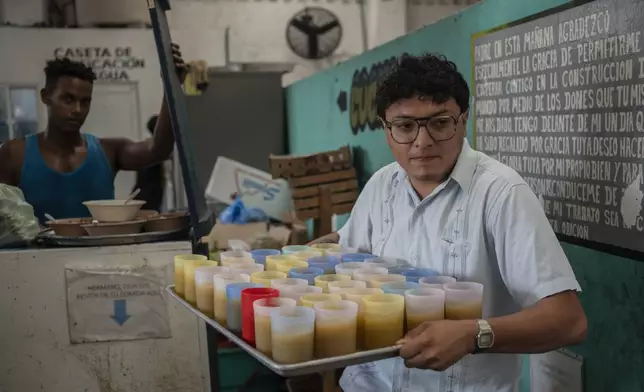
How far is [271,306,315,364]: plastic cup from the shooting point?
3.82 ft

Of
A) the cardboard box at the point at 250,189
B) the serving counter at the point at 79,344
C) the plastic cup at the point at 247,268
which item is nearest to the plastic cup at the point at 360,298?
the plastic cup at the point at 247,268

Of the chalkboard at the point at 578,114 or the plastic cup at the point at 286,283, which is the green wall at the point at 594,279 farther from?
the plastic cup at the point at 286,283

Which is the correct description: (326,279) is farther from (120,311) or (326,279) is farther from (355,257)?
(120,311)

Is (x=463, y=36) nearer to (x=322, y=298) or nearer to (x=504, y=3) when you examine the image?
(x=504, y=3)

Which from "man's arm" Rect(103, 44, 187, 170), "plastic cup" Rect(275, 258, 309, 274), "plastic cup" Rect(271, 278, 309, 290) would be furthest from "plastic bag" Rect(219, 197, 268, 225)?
"plastic cup" Rect(271, 278, 309, 290)

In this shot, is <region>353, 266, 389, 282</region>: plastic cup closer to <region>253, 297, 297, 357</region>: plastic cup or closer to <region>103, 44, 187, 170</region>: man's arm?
<region>253, 297, 297, 357</region>: plastic cup

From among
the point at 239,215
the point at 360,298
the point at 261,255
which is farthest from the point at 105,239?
the point at 239,215

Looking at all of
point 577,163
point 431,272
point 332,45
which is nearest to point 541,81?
point 577,163

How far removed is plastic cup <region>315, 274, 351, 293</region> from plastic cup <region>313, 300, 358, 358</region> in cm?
20

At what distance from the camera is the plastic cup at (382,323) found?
48.5 inches

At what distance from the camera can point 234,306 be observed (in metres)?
1.39

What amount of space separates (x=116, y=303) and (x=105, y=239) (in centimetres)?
22

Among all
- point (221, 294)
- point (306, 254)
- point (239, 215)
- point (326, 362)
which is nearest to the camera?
point (326, 362)

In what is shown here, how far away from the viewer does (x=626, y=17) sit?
146cm
